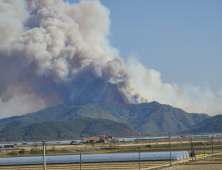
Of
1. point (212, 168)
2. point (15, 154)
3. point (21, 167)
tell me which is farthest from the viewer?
point (15, 154)

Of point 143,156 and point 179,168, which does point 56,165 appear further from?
point 179,168

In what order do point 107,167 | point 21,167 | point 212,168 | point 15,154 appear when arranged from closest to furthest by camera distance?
1. point 212,168
2. point 107,167
3. point 21,167
4. point 15,154

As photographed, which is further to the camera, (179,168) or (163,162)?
Answer: (163,162)

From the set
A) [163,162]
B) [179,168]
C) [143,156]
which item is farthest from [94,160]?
[179,168]

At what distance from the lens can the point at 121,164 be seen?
8000 centimetres

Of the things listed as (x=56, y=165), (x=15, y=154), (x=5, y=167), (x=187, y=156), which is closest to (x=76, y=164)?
(x=56, y=165)

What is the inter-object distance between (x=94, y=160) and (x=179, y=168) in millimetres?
→ 25790

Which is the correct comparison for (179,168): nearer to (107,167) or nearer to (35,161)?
(107,167)

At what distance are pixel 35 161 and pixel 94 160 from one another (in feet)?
45.3

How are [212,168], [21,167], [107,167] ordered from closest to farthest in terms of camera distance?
Answer: [212,168] → [107,167] → [21,167]

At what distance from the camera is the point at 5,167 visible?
283ft

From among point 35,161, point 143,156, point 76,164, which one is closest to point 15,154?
point 35,161

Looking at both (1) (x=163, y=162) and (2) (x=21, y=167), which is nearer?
(1) (x=163, y=162)

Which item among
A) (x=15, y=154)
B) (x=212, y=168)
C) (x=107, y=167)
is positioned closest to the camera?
(x=212, y=168)
